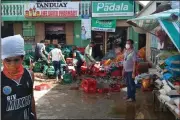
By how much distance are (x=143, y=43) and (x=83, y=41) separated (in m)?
3.64

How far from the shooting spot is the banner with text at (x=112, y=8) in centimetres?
1855

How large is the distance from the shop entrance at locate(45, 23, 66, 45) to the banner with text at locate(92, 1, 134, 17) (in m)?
2.33

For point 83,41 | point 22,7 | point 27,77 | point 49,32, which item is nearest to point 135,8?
point 83,41

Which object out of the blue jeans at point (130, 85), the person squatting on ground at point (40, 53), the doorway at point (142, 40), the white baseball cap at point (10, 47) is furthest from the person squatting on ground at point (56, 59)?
the white baseball cap at point (10, 47)

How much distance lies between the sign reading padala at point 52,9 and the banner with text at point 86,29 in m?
0.63

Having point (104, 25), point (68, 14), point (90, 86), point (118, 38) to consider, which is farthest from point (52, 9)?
point (90, 86)

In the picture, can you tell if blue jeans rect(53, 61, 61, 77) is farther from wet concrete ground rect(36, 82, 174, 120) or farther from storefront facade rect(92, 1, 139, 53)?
storefront facade rect(92, 1, 139, 53)

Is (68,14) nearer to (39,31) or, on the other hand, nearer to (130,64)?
(39,31)

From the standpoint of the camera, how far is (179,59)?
6.98 m

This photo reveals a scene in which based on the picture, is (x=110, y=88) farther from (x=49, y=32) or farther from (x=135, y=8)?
(x=49, y=32)

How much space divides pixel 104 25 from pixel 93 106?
35.5ft

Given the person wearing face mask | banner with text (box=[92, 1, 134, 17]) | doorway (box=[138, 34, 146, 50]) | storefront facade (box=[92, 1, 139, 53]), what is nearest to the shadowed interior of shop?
storefront facade (box=[92, 1, 139, 53])

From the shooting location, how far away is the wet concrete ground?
773cm

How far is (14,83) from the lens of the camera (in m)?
3.11
